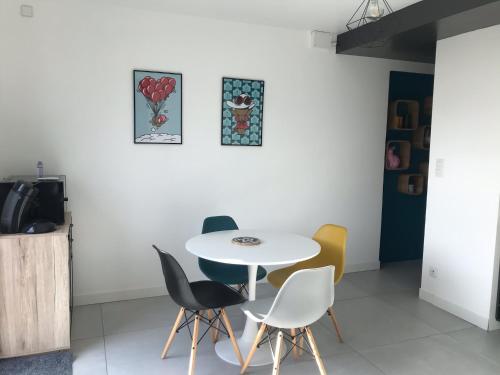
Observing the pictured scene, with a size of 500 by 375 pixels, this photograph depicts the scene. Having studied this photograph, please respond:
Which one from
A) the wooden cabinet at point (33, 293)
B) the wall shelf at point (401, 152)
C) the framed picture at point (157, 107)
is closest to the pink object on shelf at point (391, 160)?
the wall shelf at point (401, 152)

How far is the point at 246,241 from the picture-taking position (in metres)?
3.05

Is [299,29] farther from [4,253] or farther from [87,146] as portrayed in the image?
[4,253]

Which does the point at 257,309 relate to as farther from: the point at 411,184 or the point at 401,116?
the point at 401,116

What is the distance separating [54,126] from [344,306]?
9.70 ft

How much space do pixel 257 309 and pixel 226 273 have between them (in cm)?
83

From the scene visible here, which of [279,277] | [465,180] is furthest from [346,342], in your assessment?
[465,180]

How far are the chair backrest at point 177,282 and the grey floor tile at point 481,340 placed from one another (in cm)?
212

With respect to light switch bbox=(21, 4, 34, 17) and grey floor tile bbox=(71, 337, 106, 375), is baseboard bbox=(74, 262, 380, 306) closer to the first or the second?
grey floor tile bbox=(71, 337, 106, 375)

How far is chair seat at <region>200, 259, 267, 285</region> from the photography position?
10.8 feet

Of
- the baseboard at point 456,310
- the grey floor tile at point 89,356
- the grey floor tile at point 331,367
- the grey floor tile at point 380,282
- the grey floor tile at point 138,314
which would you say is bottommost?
the grey floor tile at point 89,356

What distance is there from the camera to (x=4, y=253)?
8.98ft

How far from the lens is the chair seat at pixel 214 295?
2686 mm

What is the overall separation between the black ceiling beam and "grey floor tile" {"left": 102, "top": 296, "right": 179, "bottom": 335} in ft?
9.79

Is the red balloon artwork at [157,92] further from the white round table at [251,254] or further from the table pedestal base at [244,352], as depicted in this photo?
the table pedestal base at [244,352]
